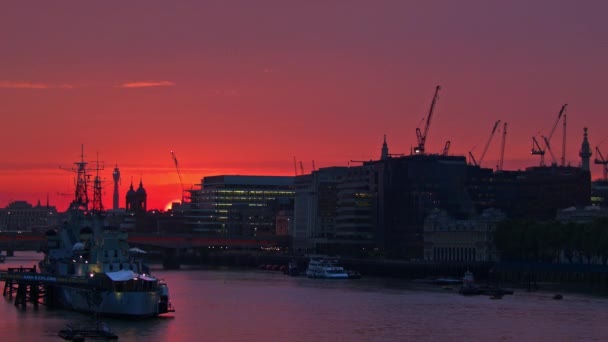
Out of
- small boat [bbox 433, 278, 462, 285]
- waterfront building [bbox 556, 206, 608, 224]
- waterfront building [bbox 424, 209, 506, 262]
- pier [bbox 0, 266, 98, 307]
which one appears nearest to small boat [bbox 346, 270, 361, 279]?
small boat [bbox 433, 278, 462, 285]

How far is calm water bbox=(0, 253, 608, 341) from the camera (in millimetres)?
85000

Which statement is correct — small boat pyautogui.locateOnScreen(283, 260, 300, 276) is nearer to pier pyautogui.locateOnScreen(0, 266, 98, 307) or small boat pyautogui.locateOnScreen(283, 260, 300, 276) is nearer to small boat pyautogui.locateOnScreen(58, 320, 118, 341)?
pier pyautogui.locateOnScreen(0, 266, 98, 307)

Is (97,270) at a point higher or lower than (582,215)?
lower

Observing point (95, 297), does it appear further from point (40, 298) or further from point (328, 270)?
point (328, 270)

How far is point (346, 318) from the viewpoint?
9800cm

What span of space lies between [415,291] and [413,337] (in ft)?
169

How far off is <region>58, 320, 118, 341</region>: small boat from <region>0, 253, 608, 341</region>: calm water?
3.56ft

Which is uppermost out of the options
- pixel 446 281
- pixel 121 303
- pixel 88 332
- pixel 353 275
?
pixel 353 275

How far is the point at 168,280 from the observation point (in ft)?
518

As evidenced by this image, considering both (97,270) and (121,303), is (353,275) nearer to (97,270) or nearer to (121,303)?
(97,270)

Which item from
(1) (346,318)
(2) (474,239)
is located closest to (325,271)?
(2) (474,239)

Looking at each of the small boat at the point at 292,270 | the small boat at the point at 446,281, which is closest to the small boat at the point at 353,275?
the small boat at the point at 292,270

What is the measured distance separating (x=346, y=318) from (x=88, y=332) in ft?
79.1

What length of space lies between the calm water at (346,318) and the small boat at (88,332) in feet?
3.56
